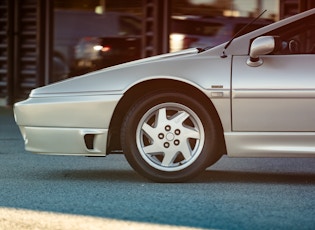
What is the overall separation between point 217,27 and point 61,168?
255 inches

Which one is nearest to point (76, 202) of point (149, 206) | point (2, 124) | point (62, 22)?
point (149, 206)

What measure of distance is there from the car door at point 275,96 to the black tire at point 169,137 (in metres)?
0.28

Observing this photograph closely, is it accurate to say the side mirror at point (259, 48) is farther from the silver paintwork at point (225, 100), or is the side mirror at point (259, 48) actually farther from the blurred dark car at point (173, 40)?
the blurred dark car at point (173, 40)

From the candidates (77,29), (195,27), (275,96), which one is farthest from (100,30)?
(275,96)

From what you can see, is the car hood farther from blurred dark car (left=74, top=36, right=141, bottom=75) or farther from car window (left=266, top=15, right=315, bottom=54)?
blurred dark car (left=74, top=36, right=141, bottom=75)

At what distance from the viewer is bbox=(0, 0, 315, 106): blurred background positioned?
13875 mm

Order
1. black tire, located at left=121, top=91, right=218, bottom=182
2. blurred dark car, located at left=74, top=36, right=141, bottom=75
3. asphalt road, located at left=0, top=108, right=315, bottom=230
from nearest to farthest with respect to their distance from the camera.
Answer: asphalt road, located at left=0, top=108, right=315, bottom=230, black tire, located at left=121, top=91, right=218, bottom=182, blurred dark car, located at left=74, top=36, right=141, bottom=75

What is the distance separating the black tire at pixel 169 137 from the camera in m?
6.72

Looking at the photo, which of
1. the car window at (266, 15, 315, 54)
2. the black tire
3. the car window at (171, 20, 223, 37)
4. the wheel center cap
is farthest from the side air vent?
the car window at (171, 20, 223, 37)

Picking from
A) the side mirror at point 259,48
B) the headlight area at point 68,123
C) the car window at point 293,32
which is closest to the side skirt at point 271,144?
the side mirror at point 259,48

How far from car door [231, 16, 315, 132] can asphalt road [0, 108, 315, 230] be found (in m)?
0.46

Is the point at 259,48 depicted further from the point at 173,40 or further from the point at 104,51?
the point at 104,51

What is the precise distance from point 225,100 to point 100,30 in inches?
327

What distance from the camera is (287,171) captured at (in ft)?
25.7
